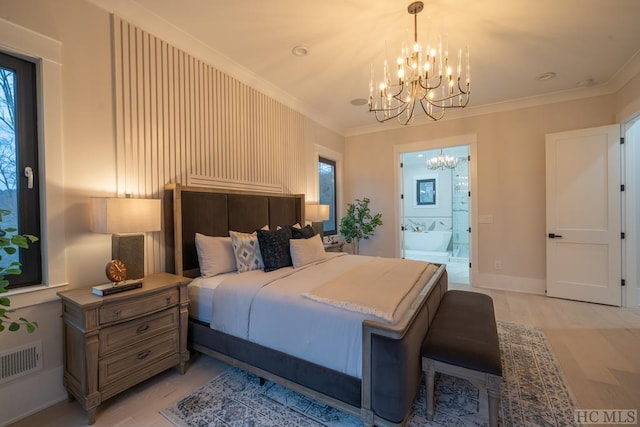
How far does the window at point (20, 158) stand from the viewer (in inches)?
68.1

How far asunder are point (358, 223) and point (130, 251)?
12.3 feet

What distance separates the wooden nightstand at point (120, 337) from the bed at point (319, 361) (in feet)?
0.78

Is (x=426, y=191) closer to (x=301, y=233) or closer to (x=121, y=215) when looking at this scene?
(x=301, y=233)

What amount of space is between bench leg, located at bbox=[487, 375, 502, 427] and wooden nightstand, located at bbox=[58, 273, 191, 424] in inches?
82.7

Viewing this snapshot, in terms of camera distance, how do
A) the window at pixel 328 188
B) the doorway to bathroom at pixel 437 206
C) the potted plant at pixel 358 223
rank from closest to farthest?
the potted plant at pixel 358 223, the window at pixel 328 188, the doorway to bathroom at pixel 437 206

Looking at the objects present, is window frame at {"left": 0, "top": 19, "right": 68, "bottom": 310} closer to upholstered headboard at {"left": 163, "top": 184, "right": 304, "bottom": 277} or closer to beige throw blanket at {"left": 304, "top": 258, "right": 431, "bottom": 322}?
upholstered headboard at {"left": 163, "top": 184, "right": 304, "bottom": 277}

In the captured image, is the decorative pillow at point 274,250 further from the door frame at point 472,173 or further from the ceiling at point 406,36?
the door frame at point 472,173

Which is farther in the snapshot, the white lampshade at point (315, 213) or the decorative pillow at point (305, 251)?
the white lampshade at point (315, 213)

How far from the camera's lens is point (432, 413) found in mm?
1667

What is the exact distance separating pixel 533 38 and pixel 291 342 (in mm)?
3487

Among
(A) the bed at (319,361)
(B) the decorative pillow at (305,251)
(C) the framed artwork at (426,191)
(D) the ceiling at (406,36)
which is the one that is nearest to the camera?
(A) the bed at (319,361)

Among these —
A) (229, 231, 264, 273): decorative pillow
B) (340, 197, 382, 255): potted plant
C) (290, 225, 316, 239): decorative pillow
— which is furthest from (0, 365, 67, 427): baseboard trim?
(340, 197, 382, 255): potted plant

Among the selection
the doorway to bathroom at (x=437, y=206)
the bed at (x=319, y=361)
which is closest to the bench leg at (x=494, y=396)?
the bed at (x=319, y=361)

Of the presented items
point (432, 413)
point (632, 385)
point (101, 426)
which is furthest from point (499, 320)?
point (101, 426)
